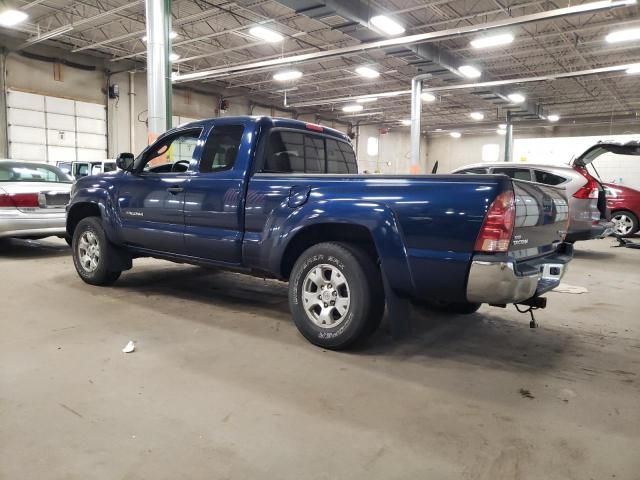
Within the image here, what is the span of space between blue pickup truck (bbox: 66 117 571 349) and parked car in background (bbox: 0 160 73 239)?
2.43 meters

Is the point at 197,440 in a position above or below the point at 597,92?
below

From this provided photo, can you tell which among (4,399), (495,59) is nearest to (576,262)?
(4,399)

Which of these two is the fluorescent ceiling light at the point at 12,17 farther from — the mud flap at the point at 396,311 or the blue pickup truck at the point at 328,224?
the mud flap at the point at 396,311

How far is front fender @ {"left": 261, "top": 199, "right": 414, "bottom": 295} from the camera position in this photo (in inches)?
119

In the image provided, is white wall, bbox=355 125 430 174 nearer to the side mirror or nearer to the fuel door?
the side mirror

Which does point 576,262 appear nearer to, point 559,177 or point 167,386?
point 559,177

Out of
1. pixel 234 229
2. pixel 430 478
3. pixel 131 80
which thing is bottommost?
pixel 430 478

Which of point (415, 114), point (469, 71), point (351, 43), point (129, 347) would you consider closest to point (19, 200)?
point (129, 347)

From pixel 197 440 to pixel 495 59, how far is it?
17.2 m

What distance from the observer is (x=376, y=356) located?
3330 millimetres

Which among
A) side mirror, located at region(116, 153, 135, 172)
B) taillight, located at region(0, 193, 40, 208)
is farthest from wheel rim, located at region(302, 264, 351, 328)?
taillight, located at region(0, 193, 40, 208)

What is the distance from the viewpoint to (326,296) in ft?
11.1

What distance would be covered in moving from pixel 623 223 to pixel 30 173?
12.4 metres

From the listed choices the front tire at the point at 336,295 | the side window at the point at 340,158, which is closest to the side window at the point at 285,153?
the side window at the point at 340,158
